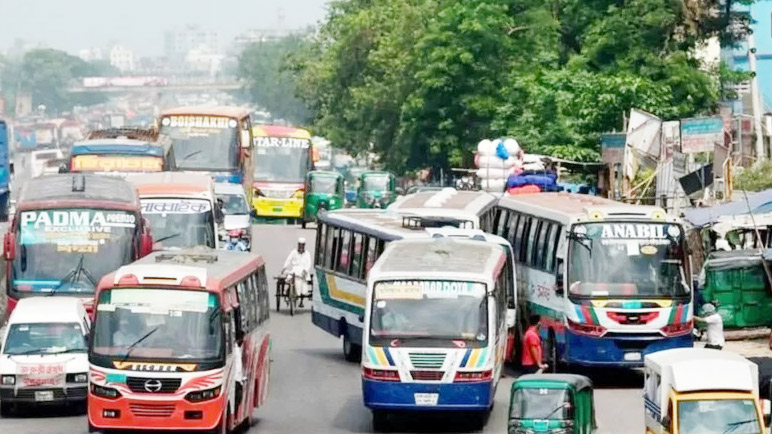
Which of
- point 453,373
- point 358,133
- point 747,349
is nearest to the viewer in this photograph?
point 453,373

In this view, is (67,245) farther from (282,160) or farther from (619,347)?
(282,160)

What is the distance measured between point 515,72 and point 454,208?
3381 centimetres

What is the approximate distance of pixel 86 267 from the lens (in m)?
30.2

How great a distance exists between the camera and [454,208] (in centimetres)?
3316

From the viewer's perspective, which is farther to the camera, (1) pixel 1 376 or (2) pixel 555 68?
(2) pixel 555 68

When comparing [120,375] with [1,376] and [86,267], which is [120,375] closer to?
[1,376]

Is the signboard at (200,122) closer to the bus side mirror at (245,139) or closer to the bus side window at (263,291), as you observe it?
the bus side mirror at (245,139)

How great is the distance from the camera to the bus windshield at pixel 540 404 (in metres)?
22.3

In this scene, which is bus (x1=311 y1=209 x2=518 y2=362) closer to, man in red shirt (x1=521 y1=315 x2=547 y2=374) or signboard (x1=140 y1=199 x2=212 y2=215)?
man in red shirt (x1=521 y1=315 x2=547 y2=374)

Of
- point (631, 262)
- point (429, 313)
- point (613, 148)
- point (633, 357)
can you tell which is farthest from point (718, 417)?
point (613, 148)

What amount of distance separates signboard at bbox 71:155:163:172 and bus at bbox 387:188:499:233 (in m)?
8.44

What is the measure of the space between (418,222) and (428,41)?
38042mm

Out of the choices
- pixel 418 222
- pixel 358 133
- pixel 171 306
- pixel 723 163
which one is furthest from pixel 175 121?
pixel 358 133

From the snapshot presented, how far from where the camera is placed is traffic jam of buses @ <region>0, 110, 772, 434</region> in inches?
888
